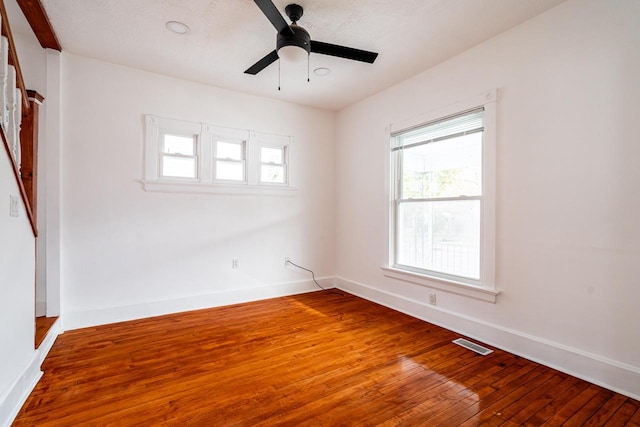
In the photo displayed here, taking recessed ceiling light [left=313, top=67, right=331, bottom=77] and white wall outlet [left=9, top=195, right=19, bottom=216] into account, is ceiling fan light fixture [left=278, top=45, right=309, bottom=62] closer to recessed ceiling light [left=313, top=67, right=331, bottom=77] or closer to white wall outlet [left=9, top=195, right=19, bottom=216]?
recessed ceiling light [left=313, top=67, right=331, bottom=77]

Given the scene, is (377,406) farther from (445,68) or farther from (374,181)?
(445,68)

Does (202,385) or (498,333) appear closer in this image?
(202,385)

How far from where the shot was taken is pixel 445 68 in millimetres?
3256

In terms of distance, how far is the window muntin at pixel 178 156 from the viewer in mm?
3713

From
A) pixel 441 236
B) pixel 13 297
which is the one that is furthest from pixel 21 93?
pixel 441 236

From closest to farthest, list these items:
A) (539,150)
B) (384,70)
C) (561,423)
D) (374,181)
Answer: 1. (561,423)
2. (539,150)
3. (384,70)
4. (374,181)

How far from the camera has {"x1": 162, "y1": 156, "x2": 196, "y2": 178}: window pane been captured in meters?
3.72

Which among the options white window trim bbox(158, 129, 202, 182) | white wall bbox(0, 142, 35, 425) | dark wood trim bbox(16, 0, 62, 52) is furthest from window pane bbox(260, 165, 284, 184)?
white wall bbox(0, 142, 35, 425)

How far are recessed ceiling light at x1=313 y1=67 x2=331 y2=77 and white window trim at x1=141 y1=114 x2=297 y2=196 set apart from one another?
3.80ft

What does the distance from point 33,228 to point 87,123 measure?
5.10 feet

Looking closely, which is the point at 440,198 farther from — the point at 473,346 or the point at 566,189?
the point at 473,346

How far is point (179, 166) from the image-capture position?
379 cm

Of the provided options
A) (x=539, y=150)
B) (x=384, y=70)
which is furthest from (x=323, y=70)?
(x=539, y=150)

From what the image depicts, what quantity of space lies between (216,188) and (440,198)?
272 cm
